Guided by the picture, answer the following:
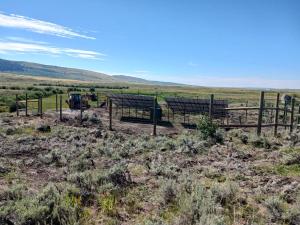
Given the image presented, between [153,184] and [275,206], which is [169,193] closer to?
[153,184]

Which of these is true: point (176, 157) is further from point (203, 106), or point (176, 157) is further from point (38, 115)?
point (38, 115)

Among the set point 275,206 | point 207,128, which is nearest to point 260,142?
point 207,128

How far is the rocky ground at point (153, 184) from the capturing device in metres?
6.08

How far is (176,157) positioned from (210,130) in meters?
3.85

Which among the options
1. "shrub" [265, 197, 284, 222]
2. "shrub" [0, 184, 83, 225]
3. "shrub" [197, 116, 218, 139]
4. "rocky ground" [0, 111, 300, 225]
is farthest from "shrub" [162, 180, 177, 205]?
"shrub" [197, 116, 218, 139]

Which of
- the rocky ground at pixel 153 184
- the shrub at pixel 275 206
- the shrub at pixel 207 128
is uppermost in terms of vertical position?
the shrub at pixel 207 128

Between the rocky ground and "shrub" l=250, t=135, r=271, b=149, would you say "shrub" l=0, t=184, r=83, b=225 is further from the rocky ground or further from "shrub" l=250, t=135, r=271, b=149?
"shrub" l=250, t=135, r=271, b=149

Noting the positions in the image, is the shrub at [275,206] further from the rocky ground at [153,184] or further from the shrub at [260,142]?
the shrub at [260,142]

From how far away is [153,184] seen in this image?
8242 mm

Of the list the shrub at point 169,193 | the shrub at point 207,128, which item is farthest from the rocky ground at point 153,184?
the shrub at point 207,128

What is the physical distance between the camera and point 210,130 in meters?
14.8

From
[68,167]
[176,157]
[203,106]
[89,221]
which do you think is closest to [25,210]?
[89,221]

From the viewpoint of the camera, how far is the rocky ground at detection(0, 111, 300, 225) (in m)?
6.08

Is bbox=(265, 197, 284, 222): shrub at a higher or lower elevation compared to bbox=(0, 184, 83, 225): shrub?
higher
